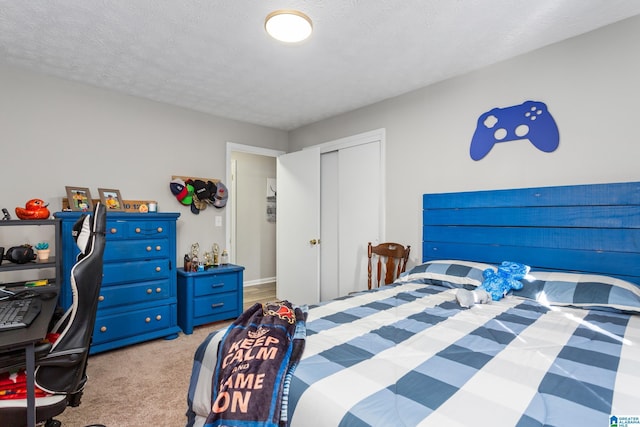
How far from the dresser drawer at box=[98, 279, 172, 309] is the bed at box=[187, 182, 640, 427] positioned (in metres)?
1.80

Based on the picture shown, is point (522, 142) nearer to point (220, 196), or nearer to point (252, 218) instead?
point (220, 196)

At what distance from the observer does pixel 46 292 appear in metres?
2.30

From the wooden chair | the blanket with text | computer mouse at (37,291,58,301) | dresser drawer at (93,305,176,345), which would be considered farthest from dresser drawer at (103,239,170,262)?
the wooden chair

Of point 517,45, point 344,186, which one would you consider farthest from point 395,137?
point 517,45

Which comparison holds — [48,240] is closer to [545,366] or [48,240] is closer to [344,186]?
[344,186]

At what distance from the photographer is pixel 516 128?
259 cm

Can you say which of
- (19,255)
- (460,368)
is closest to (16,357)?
(19,255)

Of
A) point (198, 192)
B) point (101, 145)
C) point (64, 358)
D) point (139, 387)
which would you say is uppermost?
point (101, 145)

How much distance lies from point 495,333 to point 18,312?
239cm

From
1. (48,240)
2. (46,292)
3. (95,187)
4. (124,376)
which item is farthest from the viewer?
(95,187)

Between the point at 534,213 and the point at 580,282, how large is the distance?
2.01 ft

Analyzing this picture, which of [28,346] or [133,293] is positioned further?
[133,293]

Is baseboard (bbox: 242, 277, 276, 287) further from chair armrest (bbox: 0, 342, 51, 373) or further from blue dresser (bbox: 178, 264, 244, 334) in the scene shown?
chair armrest (bbox: 0, 342, 51, 373)

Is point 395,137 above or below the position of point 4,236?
above
